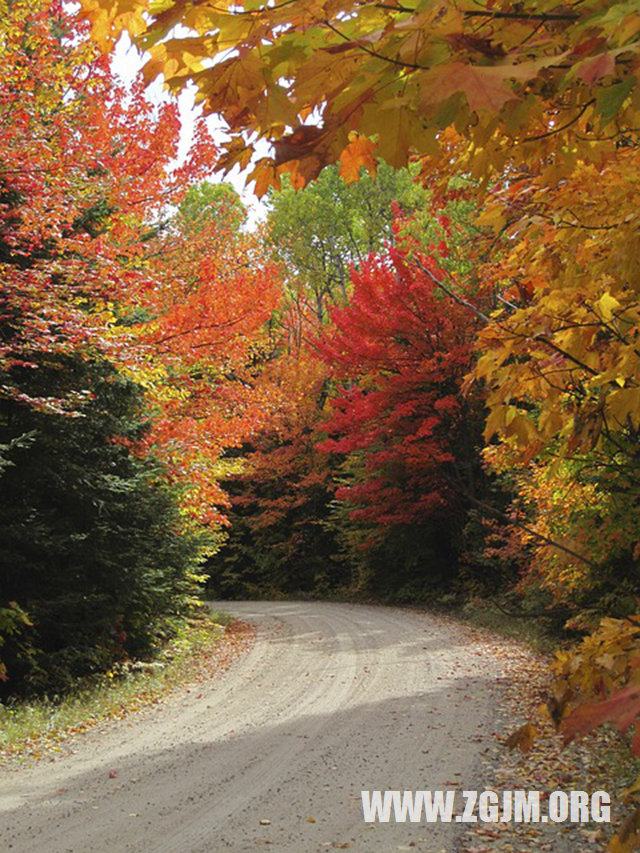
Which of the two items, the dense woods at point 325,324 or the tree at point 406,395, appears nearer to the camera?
the dense woods at point 325,324

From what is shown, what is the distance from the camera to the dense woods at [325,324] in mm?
1734

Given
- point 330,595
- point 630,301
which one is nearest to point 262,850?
point 630,301

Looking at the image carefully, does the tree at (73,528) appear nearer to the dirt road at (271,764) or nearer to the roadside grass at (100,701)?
the roadside grass at (100,701)

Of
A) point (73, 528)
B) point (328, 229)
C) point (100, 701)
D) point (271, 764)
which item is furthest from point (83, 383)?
point (328, 229)

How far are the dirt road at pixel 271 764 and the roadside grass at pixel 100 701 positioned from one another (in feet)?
1.16

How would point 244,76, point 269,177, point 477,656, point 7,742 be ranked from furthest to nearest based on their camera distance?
point 477,656, point 7,742, point 269,177, point 244,76

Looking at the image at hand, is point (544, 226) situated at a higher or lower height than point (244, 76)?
higher

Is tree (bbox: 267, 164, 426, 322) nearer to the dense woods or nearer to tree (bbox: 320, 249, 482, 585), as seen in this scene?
the dense woods

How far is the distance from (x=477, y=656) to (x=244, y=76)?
11325 mm

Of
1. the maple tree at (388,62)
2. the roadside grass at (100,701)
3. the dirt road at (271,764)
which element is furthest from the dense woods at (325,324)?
the dirt road at (271,764)

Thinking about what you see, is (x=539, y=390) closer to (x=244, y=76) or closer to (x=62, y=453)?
(x=244, y=76)

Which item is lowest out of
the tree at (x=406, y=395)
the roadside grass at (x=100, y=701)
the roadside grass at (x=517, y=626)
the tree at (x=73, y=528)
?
the roadside grass at (x=100, y=701)

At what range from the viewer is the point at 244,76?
1771 millimetres

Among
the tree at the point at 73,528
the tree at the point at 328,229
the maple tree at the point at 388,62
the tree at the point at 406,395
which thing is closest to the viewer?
the maple tree at the point at 388,62
